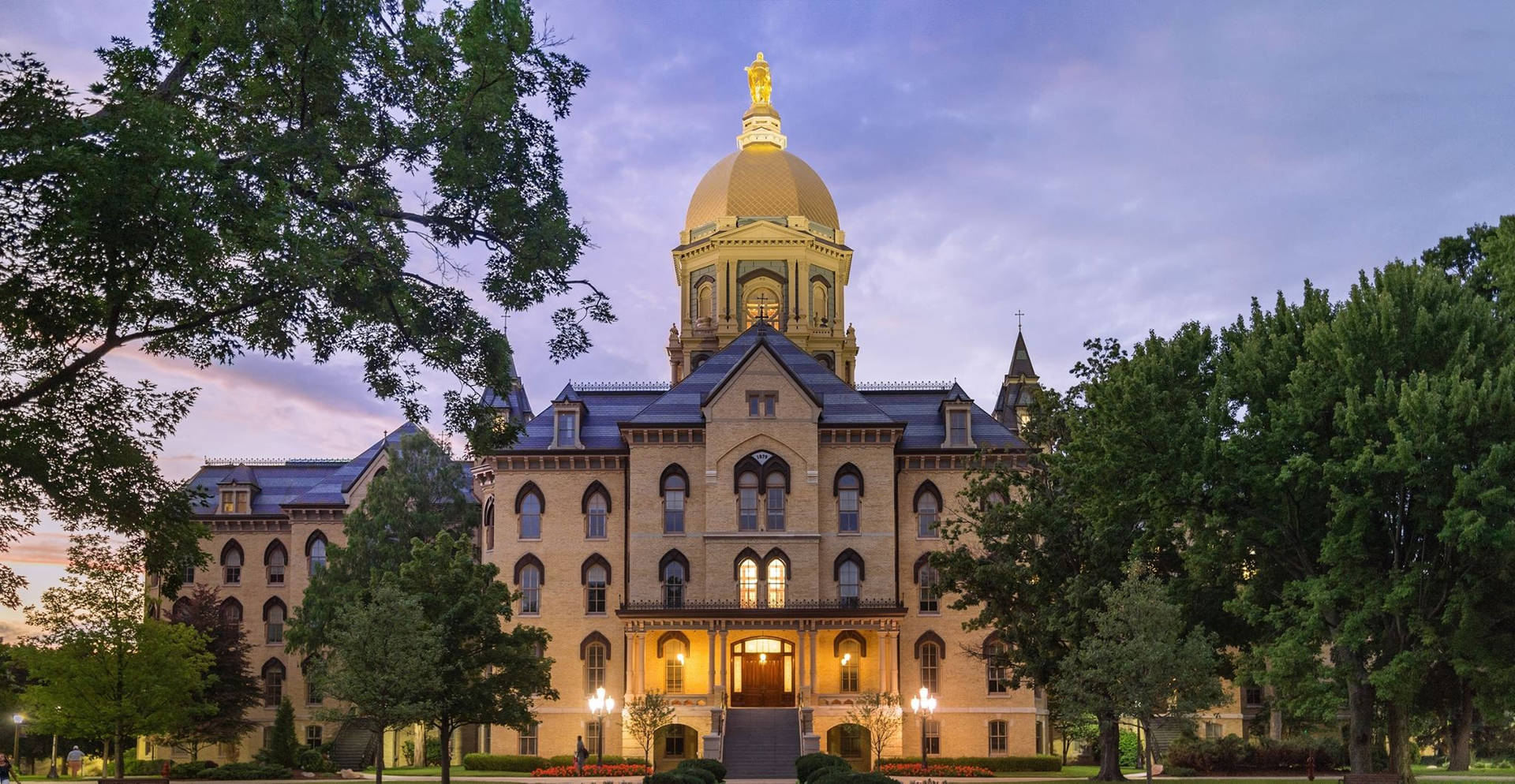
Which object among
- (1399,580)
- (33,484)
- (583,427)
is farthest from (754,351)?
(33,484)

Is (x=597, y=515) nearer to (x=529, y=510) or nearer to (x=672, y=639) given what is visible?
(x=529, y=510)

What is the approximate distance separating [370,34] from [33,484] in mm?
7014

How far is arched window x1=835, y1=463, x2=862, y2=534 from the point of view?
58562 millimetres

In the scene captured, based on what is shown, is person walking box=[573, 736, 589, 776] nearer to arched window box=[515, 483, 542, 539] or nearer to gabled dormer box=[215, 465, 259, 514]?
arched window box=[515, 483, 542, 539]

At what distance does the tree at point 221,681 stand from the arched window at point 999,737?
3016 centimetres

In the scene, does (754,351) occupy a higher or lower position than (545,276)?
higher

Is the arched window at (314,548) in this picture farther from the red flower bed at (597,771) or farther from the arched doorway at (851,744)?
the arched doorway at (851,744)

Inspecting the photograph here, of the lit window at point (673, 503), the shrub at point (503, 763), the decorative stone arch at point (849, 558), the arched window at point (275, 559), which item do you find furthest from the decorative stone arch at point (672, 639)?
the arched window at point (275, 559)

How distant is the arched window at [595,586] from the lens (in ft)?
194

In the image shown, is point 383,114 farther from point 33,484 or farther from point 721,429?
point 721,429

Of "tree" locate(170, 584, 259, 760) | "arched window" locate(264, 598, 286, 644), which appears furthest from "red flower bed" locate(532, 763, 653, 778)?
"arched window" locate(264, 598, 286, 644)

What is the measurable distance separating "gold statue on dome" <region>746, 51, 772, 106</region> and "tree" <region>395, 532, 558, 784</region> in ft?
143

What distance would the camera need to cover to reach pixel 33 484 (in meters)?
17.9

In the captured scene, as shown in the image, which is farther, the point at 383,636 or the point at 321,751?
the point at 321,751
